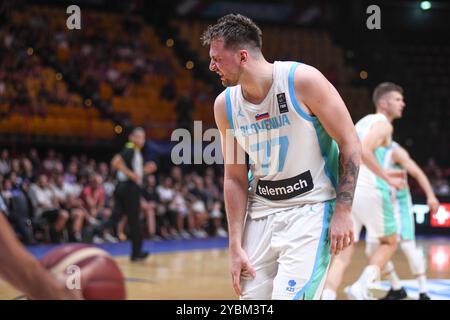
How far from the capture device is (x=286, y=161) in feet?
10.7

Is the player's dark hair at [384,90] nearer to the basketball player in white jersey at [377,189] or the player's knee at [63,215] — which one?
the basketball player in white jersey at [377,189]

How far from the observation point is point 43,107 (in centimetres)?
1411

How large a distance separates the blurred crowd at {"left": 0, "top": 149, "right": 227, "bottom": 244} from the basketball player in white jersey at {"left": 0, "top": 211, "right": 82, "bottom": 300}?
8200 millimetres

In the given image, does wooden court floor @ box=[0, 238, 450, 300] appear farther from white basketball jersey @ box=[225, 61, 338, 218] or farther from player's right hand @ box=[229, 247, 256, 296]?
white basketball jersey @ box=[225, 61, 338, 218]

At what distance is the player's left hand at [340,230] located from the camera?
10.3 feet

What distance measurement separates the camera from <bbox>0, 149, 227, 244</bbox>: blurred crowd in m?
10.4

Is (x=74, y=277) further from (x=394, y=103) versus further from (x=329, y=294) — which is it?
(x=394, y=103)

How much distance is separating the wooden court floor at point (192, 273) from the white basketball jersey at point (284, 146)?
11.1ft

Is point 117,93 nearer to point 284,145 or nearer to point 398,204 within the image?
point 398,204

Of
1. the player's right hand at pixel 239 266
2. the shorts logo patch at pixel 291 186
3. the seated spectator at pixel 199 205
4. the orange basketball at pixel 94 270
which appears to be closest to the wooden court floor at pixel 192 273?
the seated spectator at pixel 199 205

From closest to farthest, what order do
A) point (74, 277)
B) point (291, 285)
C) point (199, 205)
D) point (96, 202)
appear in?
point (74, 277)
point (291, 285)
point (96, 202)
point (199, 205)

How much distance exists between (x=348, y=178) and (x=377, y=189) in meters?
3.43

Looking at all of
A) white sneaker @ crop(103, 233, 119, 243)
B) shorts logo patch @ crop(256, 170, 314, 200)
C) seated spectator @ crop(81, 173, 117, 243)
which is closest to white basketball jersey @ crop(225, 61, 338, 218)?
shorts logo patch @ crop(256, 170, 314, 200)

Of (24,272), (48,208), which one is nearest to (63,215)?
(48,208)
